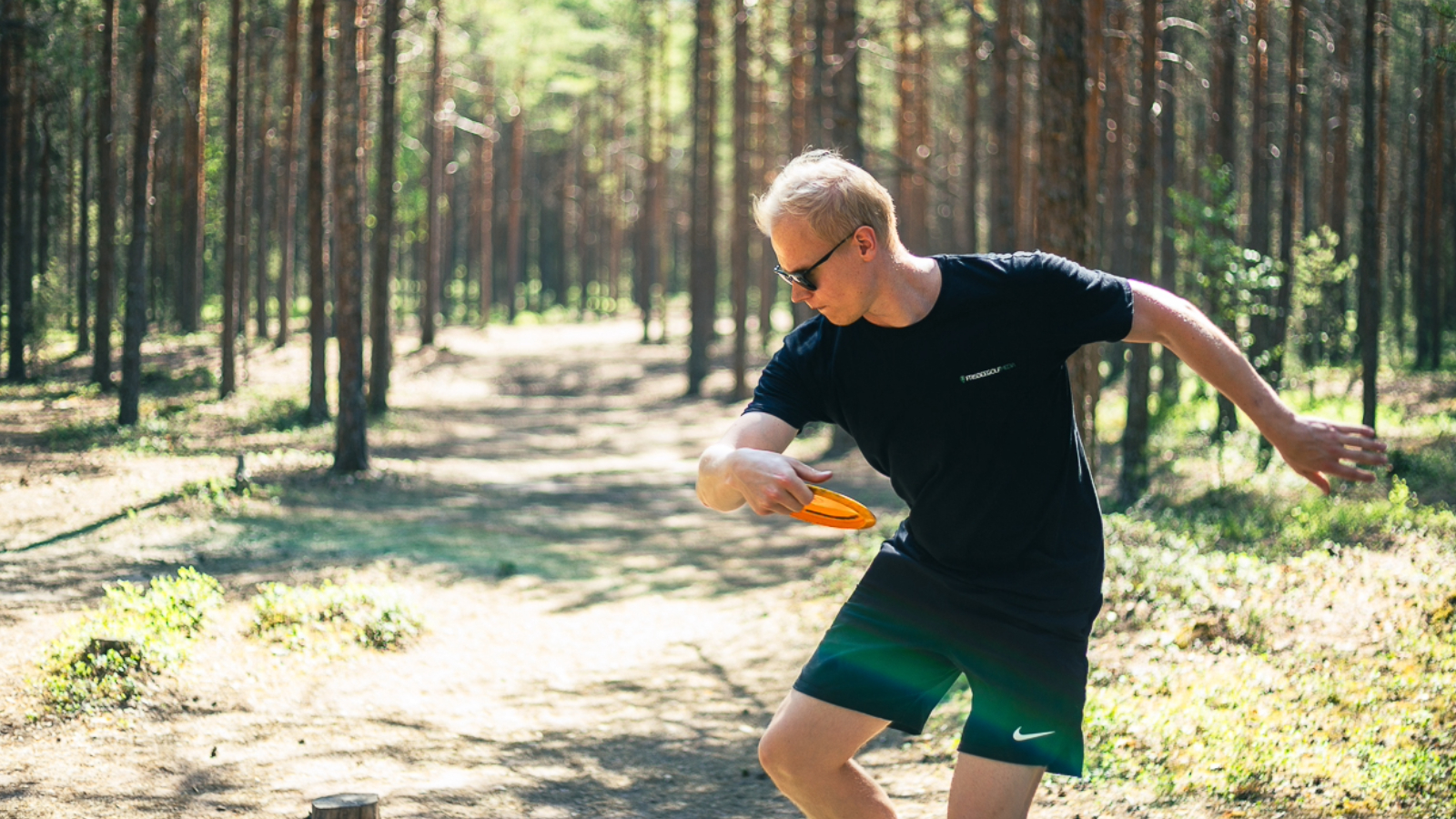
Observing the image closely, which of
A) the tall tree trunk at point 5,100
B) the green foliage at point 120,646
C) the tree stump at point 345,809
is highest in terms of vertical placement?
the tall tree trunk at point 5,100

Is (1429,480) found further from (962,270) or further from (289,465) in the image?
(289,465)

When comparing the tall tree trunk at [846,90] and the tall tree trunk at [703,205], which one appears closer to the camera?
the tall tree trunk at [846,90]

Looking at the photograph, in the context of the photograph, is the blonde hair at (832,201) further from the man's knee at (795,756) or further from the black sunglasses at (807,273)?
the man's knee at (795,756)

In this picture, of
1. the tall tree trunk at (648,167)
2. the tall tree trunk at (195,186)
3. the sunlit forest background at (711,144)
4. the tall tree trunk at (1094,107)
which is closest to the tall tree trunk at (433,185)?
the sunlit forest background at (711,144)

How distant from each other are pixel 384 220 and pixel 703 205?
839cm

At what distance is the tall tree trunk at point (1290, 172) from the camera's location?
16.3 metres

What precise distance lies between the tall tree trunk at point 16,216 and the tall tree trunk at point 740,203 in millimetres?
12954

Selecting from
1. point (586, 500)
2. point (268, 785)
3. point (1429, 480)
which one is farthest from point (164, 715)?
point (1429, 480)

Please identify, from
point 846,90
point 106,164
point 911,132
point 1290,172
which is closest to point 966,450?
point 846,90

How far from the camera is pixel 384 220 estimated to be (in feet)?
65.3

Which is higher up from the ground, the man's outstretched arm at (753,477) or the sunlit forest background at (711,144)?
the sunlit forest background at (711,144)

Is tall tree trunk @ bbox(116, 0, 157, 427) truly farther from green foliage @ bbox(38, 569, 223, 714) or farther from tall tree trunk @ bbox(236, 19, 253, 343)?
green foliage @ bbox(38, 569, 223, 714)

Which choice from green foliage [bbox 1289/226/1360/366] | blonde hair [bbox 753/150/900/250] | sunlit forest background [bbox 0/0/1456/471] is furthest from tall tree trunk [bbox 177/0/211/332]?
green foliage [bbox 1289/226/1360/366]

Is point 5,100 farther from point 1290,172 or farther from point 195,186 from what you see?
point 1290,172
